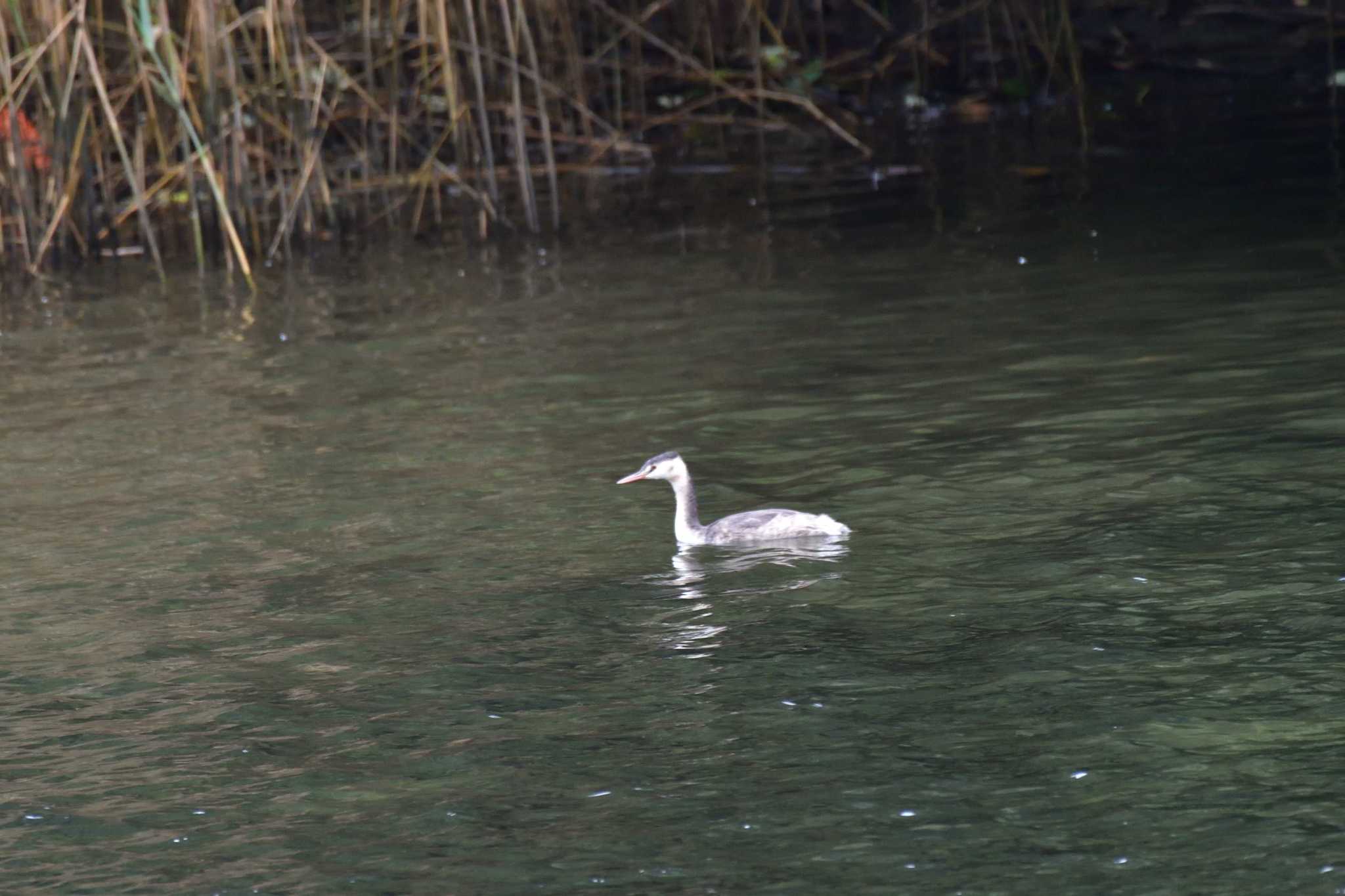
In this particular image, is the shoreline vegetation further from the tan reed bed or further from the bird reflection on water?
the bird reflection on water

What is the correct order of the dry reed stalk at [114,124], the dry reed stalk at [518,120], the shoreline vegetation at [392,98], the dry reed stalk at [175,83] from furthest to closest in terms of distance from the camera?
the shoreline vegetation at [392,98] < the dry reed stalk at [518,120] < the dry reed stalk at [114,124] < the dry reed stalk at [175,83]

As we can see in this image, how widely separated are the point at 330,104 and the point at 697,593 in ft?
36.9

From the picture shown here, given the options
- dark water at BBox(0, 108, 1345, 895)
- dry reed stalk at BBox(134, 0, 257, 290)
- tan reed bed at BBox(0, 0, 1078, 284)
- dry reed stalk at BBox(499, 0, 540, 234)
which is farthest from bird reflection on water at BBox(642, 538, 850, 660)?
dry reed stalk at BBox(499, 0, 540, 234)

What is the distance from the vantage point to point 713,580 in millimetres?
8570

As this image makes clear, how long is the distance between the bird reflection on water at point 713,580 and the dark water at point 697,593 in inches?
1.3

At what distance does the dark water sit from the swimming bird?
0.11 m

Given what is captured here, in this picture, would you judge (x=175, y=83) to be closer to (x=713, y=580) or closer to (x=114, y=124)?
(x=114, y=124)

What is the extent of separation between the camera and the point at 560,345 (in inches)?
534

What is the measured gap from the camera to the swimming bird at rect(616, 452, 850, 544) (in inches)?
348

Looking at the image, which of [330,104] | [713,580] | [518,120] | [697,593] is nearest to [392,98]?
[330,104]

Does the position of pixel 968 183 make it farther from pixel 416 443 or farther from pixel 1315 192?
pixel 416 443

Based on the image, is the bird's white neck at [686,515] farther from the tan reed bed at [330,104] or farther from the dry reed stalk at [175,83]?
the tan reed bed at [330,104]

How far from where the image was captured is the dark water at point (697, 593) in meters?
5.98

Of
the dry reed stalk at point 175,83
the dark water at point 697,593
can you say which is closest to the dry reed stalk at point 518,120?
the dark water at point 697,593
